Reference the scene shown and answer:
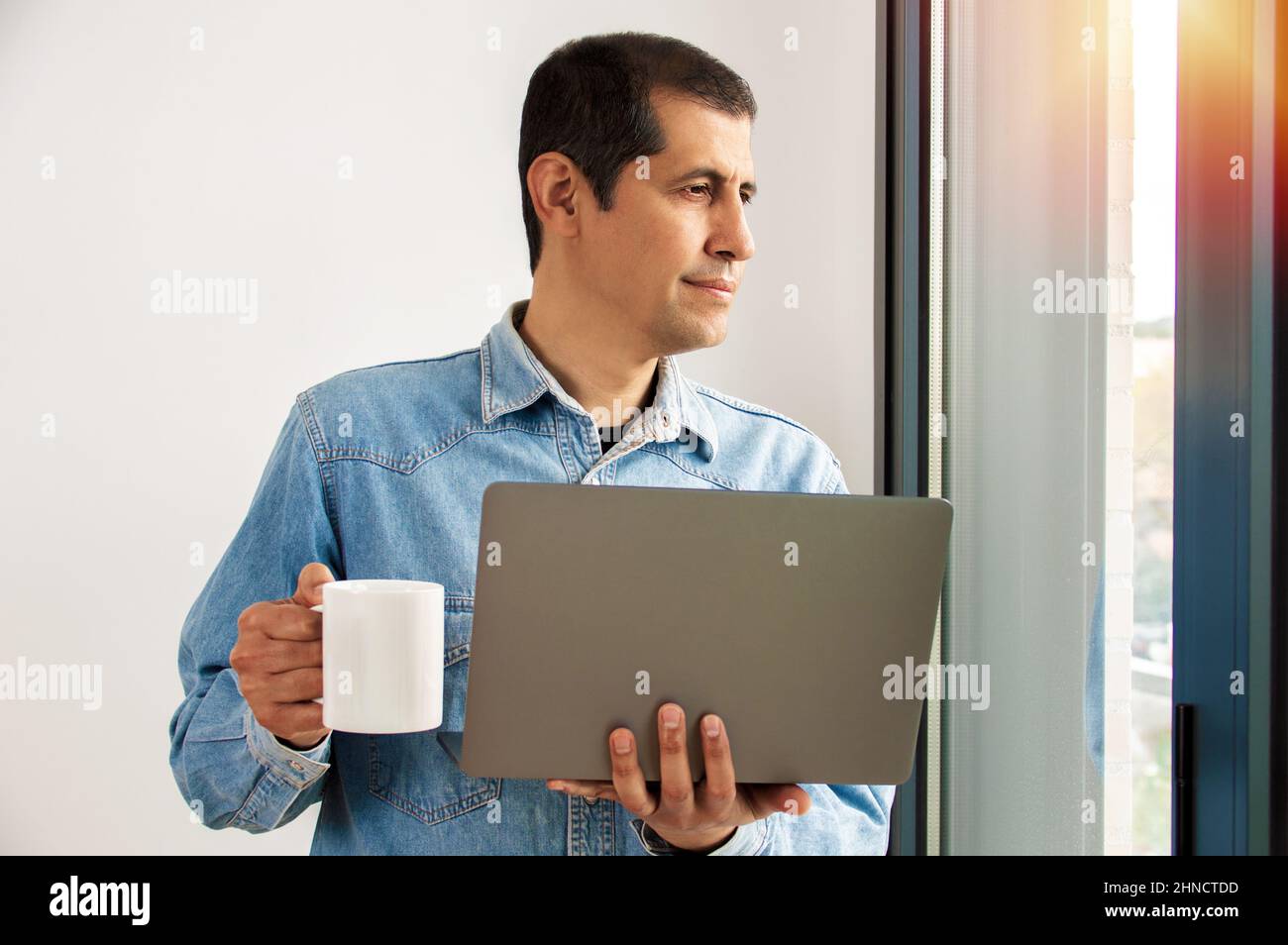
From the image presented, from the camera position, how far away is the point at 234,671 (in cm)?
110

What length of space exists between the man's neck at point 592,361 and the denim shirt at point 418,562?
0.03 metres

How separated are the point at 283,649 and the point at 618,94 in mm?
764

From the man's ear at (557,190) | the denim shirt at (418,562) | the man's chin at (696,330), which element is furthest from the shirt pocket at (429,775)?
the man's ear at (557,190)

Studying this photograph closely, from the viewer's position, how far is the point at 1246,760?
1.00m

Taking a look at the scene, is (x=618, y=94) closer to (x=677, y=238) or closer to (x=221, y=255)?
(x=677, y=238)

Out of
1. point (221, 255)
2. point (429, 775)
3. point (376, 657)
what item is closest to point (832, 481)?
point (429, 775)

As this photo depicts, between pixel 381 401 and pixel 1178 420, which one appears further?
pixel 381 401

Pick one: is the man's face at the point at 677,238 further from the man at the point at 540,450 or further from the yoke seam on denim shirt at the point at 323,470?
the yoke seam on denim shirt at the point at 323,470

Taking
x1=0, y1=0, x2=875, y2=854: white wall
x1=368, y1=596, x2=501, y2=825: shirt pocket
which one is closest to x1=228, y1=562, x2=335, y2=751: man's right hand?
x1=368, y1=596, x2=501, y2=825: shirt pocket

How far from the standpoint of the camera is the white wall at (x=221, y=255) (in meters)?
2.02

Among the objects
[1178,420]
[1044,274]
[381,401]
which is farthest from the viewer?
[1044,274]

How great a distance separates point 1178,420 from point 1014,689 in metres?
0.52
